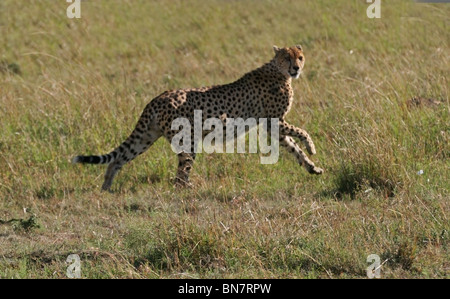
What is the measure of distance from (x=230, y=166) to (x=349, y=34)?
5.29 metres

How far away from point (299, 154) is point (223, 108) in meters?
0.75

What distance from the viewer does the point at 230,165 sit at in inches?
276

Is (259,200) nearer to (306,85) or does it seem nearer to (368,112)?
(368,112)

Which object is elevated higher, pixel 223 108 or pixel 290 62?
pixel 290 62

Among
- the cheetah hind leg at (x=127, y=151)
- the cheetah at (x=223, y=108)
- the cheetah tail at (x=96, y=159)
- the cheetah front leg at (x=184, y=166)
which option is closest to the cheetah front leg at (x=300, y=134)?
the cheetah at (x=223, y=108)

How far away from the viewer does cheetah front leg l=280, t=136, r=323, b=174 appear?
689cm

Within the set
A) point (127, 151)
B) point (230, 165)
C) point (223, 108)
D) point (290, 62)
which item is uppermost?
point (290, 62)

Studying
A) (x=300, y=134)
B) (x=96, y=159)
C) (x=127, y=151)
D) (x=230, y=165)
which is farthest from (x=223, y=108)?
(x=96, y=159)

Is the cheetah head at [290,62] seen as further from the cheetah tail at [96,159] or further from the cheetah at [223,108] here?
the cheetah tail at [96,159]

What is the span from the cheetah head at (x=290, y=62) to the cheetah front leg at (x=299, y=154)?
0.56 metres

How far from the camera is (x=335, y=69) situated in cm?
998

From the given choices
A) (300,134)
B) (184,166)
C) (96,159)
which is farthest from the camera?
(300,134)

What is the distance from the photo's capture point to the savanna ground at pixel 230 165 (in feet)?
16.1

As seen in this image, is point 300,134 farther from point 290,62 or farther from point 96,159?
point 96,159
